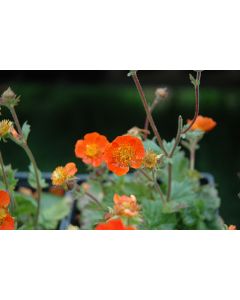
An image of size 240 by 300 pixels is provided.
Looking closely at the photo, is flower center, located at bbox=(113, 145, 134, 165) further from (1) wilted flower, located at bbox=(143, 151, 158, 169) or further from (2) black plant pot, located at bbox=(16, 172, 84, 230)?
(2) black plant pot, located at bbox=(16, 172, 84, 230)

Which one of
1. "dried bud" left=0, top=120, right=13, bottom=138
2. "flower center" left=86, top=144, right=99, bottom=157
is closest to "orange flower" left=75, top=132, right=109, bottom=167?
"flower center" left=86, top=144, right=99, bottom=157

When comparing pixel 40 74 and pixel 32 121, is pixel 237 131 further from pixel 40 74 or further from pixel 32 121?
pixel 40 74

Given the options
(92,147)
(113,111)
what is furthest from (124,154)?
(113,111)

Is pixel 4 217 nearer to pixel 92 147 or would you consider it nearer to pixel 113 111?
pixel 92 147

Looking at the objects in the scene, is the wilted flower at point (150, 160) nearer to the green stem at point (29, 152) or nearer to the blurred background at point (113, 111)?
the green stem at point (29, 152)

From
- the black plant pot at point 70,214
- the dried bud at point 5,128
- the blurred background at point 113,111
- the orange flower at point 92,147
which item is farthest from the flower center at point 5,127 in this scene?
the blurred background at point 113,111

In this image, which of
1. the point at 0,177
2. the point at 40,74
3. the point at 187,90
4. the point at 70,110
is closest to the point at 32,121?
the point at 70,110
